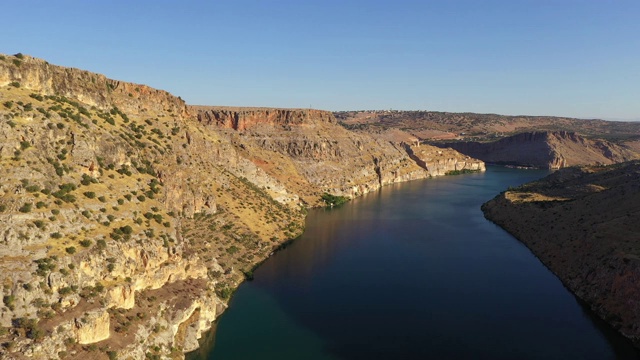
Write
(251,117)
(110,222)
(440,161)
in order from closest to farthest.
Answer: (110,222), (251,117), (440,161)

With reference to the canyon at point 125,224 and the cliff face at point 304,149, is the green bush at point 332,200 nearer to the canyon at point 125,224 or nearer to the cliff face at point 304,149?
the cliff face at point 304,149

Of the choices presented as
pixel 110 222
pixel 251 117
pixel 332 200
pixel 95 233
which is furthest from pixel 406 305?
pixel 251 117

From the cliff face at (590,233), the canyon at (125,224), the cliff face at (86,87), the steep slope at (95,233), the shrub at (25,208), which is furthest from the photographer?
the cliff face at (590,233)

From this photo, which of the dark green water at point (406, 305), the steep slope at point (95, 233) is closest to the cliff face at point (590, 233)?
the dark green water at point (406, 305)

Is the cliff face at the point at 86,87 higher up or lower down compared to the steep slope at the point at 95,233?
higher up

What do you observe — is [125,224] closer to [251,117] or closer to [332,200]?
[332,200]

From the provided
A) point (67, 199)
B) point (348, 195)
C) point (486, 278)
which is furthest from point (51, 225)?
point (348, 195)

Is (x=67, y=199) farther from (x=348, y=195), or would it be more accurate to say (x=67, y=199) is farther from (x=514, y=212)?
(x=348, y=195)

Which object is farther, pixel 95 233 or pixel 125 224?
pixel 125 224
